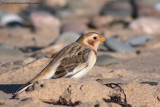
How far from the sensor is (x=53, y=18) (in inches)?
564

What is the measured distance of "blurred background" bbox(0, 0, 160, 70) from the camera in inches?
347

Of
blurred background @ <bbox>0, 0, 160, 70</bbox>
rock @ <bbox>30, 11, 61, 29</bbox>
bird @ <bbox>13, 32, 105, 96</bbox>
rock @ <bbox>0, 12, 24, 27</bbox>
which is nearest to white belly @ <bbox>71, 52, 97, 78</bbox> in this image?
bird @ <bbox>13, 32, 105, 96</bbox>

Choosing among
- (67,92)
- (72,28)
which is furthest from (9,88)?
(72,28)

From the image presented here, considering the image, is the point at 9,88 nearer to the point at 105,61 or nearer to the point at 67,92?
the point at 67,92

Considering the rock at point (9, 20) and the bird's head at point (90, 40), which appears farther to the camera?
the rock at point (9, 20)

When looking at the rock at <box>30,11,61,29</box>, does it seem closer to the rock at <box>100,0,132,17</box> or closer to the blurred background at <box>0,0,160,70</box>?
the blurred background at <box>0,0,160,70</box>

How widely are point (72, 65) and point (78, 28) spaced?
7808 mm

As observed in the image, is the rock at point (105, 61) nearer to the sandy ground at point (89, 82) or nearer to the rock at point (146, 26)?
the sandy ground at point (89, 82)

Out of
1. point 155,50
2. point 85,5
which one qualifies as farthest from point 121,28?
point 85,5

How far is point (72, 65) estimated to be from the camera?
191 inches

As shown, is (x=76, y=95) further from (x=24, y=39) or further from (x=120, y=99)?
(x=24, y=39)

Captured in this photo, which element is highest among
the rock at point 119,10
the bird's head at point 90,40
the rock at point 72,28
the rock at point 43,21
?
the rock at point 119,10

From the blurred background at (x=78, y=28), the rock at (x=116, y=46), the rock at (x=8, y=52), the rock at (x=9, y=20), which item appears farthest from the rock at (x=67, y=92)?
the rock at (x=9, y=20)

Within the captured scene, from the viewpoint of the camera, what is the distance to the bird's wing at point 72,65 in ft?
15.7
